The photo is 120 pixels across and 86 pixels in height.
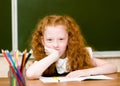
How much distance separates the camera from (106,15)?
2.77 meters

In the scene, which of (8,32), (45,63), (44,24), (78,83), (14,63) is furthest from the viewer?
(8,32)

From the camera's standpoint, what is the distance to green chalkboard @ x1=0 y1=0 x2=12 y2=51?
2.59m

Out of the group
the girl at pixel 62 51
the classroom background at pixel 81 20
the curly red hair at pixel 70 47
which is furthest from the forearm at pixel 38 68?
the classroom background at pixel 81 20

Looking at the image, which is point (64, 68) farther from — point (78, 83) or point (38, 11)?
point (38, 11)

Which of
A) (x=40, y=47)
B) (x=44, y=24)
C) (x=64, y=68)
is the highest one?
(x=44, y=24)

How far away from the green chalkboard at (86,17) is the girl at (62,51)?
2.60ft

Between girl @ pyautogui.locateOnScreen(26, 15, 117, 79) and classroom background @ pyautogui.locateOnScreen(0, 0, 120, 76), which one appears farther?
classroom background @ pyautogui.locateOnScreen(0, 0, 120, 76)

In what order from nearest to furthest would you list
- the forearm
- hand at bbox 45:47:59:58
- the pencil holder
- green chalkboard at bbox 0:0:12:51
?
1. the pencil holder
2. the forearm
3. hand at bbox 45:47:59:58
4. green chalkboard at bbox 0:0:12:51

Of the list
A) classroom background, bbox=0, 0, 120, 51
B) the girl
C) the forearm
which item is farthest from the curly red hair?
classroom background, bbox=0, 0, 120, 51

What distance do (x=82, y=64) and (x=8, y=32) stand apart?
3.31ft

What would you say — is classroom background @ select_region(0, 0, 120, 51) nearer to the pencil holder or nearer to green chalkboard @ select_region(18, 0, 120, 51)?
green chalkboard @ select_region(18, 0, 120, 51)

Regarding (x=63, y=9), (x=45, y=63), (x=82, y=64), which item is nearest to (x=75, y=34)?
(x=82, y=64)

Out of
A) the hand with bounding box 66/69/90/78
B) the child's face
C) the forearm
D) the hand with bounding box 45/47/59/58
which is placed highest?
the child's face

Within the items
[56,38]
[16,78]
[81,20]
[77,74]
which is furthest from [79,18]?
[16,78]
